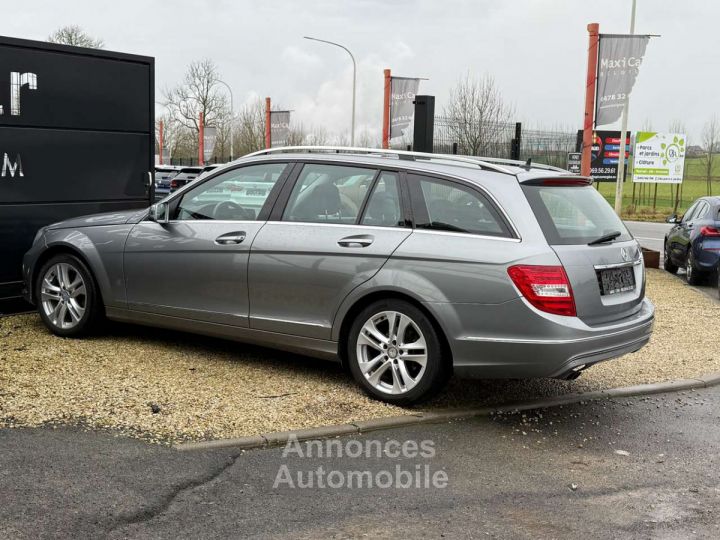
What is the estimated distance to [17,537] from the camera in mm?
3545

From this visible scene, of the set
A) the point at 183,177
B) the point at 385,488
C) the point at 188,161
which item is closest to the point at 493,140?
the point at 183,177

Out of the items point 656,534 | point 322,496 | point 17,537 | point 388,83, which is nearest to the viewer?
point 17,537

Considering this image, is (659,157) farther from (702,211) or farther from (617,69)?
(702,211)

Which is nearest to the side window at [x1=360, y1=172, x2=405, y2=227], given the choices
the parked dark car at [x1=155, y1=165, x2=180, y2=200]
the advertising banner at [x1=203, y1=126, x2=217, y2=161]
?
the parked dark car at [x1=155, y1=165, x2=180, y2=200]

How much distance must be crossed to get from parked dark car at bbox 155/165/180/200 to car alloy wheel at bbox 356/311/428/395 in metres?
26.2

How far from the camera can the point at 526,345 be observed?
5.03 meters

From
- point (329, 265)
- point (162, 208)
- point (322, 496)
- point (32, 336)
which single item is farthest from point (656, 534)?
point (32, 336)

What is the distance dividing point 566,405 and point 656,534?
217 centimetres

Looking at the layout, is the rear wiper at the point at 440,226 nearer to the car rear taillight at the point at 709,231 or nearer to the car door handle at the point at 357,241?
the car door handle at the point at 357,241

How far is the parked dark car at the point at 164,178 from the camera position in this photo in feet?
104

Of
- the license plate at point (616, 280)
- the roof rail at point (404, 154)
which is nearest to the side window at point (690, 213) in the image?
the license plate at point (616, 280)

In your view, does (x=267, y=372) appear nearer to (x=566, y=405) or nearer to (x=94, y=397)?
(x=94, y=397)

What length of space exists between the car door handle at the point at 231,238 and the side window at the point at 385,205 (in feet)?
3.20

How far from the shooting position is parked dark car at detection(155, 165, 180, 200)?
3170 centimetres
